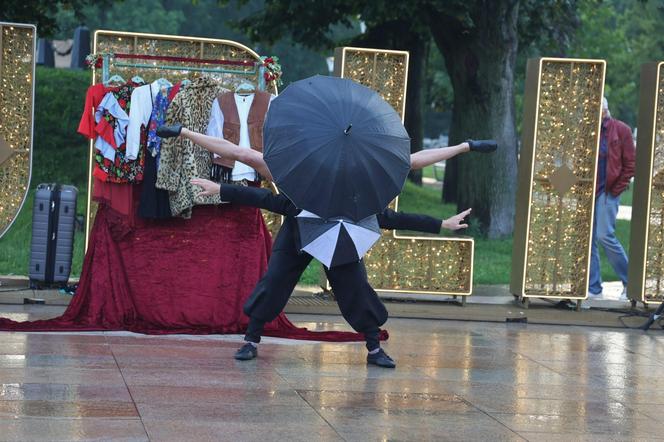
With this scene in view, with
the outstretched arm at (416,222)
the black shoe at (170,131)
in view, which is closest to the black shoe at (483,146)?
the outstretched arm at (416,222)

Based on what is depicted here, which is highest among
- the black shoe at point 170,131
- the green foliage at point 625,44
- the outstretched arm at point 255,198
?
the green foliage at point 625,44

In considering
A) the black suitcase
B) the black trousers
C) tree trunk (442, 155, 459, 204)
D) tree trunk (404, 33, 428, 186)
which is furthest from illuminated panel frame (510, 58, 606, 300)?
tree trunk (442, 155, 459, 204)

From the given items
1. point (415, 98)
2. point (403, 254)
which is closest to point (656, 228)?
point (403, 254)

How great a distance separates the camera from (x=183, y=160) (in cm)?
1066

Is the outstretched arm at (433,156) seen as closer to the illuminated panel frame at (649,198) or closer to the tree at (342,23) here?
the illuminated panel frame at (649,198)

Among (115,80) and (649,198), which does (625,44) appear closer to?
(649,198)

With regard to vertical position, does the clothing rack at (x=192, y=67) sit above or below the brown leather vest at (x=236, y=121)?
above

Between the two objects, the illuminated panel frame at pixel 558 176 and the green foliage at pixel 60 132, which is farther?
the green foliage at pixel 60 132

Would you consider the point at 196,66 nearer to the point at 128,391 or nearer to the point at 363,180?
the point at 363,180

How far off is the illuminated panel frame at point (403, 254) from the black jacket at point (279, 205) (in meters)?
3.24

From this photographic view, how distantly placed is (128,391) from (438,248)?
5148 millimetres

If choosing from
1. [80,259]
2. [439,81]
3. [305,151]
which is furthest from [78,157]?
[305,151]

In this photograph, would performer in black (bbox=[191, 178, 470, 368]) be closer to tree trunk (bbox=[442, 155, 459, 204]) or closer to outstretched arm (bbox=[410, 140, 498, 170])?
outstretched arm (bbox=[410, 140, 498, 170])

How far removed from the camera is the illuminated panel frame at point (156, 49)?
1122 cm
